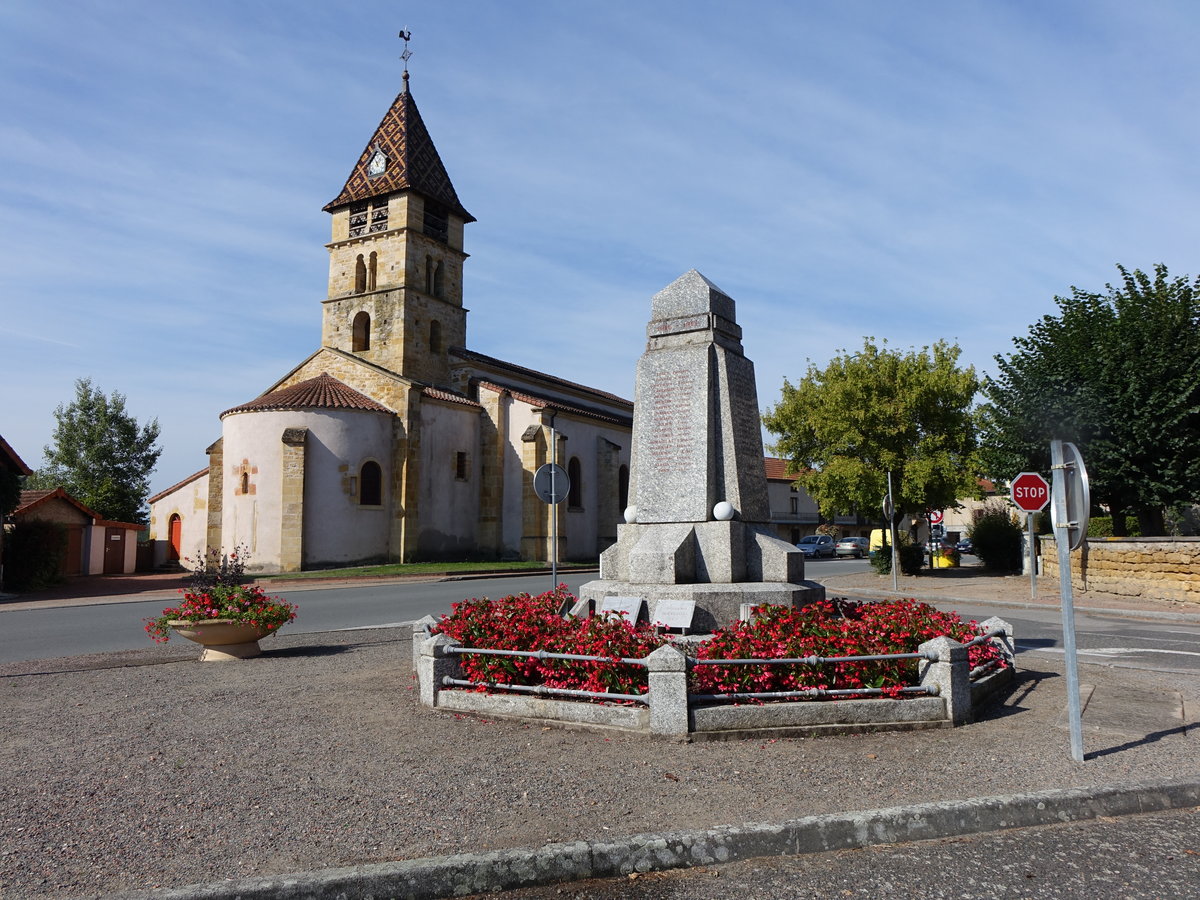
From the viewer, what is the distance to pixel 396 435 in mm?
30297

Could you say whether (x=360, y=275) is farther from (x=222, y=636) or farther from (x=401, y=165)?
(x=222, y=636)

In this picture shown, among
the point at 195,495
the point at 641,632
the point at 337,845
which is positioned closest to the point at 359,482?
the point at 195,495

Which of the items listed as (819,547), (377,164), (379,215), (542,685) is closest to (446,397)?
(379,215)

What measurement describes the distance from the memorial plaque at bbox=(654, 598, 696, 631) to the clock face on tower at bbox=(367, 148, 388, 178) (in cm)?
3199

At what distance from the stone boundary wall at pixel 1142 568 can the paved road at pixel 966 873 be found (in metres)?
13.4

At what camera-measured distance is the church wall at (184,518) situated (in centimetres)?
3294

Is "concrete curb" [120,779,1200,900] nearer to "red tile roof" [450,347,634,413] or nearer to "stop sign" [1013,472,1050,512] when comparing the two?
"stop sign" [1013,472,1050,512]

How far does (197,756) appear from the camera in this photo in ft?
18.0

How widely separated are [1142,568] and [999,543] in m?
9.97

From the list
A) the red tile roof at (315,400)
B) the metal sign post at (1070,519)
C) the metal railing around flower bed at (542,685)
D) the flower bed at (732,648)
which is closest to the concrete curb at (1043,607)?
the flower bed at (732,648)

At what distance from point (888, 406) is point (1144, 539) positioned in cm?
870

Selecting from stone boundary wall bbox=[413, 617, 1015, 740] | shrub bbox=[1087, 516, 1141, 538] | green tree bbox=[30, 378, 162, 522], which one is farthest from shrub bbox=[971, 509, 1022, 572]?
green tree bbox=[30, 378, 162, 522]

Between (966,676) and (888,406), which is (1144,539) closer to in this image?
(888,406)

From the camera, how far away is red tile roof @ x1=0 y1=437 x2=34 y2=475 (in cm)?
2420
